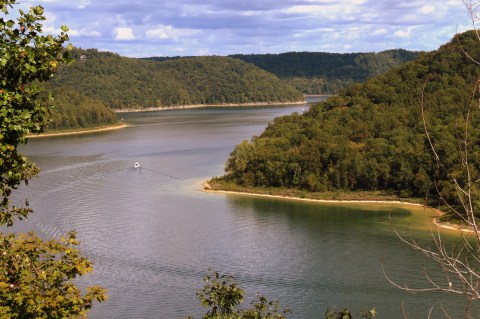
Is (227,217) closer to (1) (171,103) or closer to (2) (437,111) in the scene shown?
(2) (437,111)

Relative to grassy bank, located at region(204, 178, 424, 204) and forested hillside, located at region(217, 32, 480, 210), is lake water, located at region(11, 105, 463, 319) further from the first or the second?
forested hillside, located at region(217, 32, 480, 210)

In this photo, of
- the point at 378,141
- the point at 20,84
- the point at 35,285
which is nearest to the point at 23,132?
the point at 20,84

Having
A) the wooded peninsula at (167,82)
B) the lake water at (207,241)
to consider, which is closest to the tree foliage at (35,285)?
the lake water at (207,241)

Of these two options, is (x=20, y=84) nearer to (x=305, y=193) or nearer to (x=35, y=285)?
(x=35, y=285)

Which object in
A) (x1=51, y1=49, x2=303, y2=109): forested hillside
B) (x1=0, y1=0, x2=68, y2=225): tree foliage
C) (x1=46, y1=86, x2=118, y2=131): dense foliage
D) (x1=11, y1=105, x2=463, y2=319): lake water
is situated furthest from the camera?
(x1=51, y1=49, x2=303, y2=109): forested hillside

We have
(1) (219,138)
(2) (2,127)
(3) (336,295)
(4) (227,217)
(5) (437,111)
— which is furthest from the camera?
(1) (219,138)

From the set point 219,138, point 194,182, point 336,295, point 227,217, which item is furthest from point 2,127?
point 219,138

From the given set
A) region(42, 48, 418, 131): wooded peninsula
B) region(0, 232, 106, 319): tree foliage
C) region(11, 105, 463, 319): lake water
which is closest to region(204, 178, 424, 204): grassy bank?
region(11, 105, 463, 319): lake water
